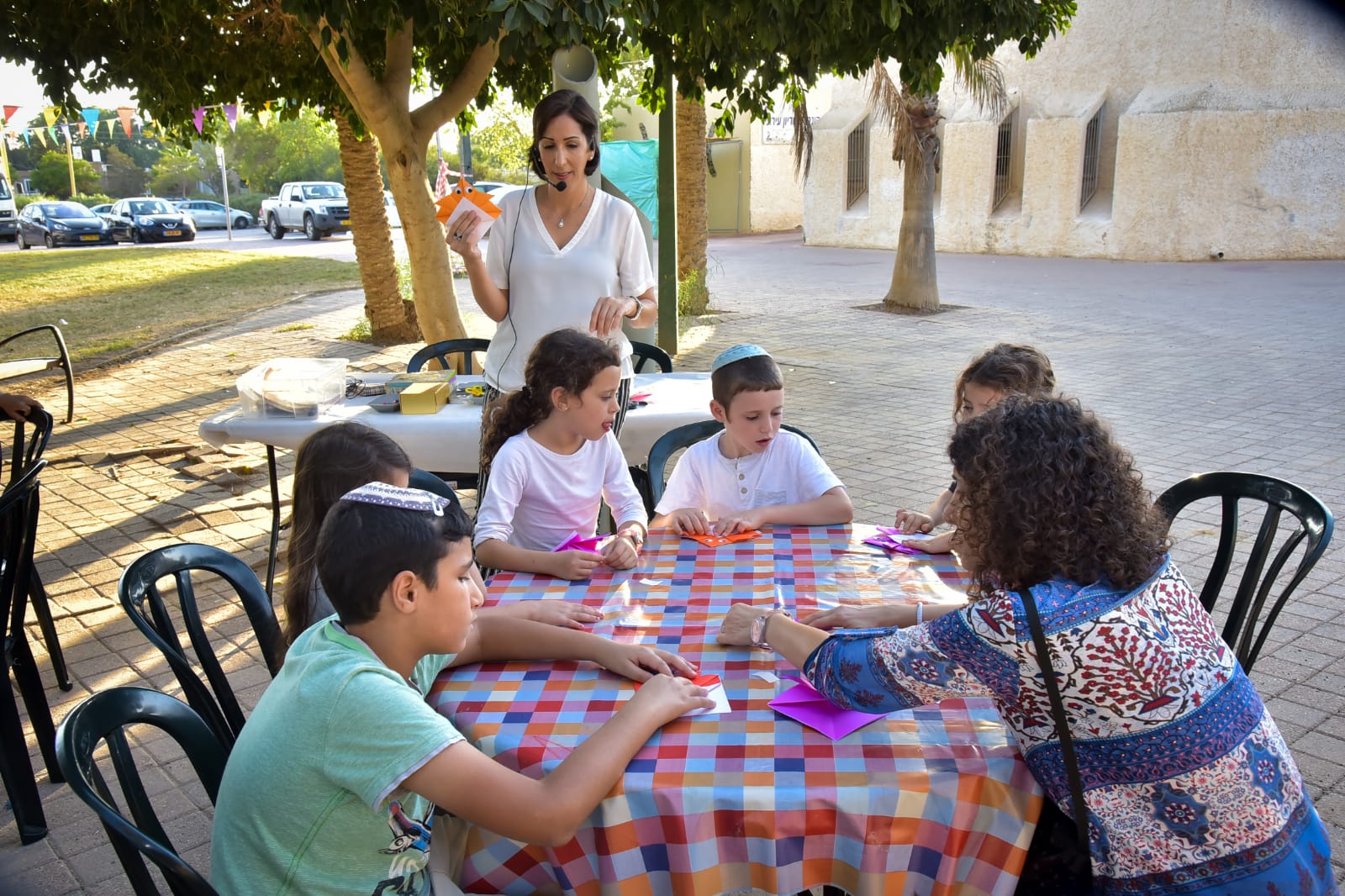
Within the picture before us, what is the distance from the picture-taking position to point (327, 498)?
2.20 m

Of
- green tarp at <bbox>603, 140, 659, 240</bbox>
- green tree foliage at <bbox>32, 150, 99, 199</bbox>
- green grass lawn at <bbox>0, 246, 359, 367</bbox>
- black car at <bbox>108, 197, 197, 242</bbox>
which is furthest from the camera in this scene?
green tree foliage at <bbox>32, 150, 99, 199</bbox>

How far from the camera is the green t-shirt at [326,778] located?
57.5 inches

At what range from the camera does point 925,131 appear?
12695mm

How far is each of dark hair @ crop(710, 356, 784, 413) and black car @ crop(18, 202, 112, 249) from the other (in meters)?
32.3

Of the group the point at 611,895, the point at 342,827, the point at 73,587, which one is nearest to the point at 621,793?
the point at 611,895

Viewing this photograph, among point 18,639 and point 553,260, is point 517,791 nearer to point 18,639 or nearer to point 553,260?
point 18,639

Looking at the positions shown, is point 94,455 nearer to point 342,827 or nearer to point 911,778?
point 342,827

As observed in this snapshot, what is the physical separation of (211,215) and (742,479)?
40.9 m

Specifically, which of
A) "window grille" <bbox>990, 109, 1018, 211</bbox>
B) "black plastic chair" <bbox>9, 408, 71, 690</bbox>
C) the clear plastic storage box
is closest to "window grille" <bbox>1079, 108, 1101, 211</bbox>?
"window grille" <bbox>990, 109, 1018, 211</bbox>

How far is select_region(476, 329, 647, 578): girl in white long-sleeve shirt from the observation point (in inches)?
113

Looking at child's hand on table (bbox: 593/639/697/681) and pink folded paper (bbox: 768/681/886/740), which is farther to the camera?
child's hand on table (bbox: 593/639/697/681)

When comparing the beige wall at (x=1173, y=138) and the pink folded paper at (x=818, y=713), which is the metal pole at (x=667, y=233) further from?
the beige wall at (x=1173, y=138)

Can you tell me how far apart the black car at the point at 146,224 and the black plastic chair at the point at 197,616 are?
108ft

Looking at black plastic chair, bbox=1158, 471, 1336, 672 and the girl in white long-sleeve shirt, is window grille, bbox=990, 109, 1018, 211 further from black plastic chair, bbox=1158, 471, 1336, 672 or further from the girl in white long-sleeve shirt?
the girl in white long-sleeve shirt
